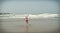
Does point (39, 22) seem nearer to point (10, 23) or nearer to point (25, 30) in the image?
point (25, 30)

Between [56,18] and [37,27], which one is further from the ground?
[56,18]

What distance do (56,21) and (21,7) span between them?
2.01 feet

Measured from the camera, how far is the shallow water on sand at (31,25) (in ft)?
3.90

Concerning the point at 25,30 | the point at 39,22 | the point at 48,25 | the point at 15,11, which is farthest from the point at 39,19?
the point at 15,11

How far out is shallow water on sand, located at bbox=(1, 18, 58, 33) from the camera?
1.19 m

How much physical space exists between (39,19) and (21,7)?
351mm

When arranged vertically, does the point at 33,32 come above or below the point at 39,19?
below

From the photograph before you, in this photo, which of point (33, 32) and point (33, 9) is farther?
point (33, 32)

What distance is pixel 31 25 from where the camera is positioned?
1.21 meters

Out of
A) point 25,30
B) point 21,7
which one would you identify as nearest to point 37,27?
point 25,30

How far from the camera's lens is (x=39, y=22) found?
1.21m

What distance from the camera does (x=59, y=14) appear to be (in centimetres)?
114

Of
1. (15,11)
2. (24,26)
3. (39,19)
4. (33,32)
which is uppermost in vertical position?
(15,11)

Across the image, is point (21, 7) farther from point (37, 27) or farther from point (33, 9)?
point (37, 27)
